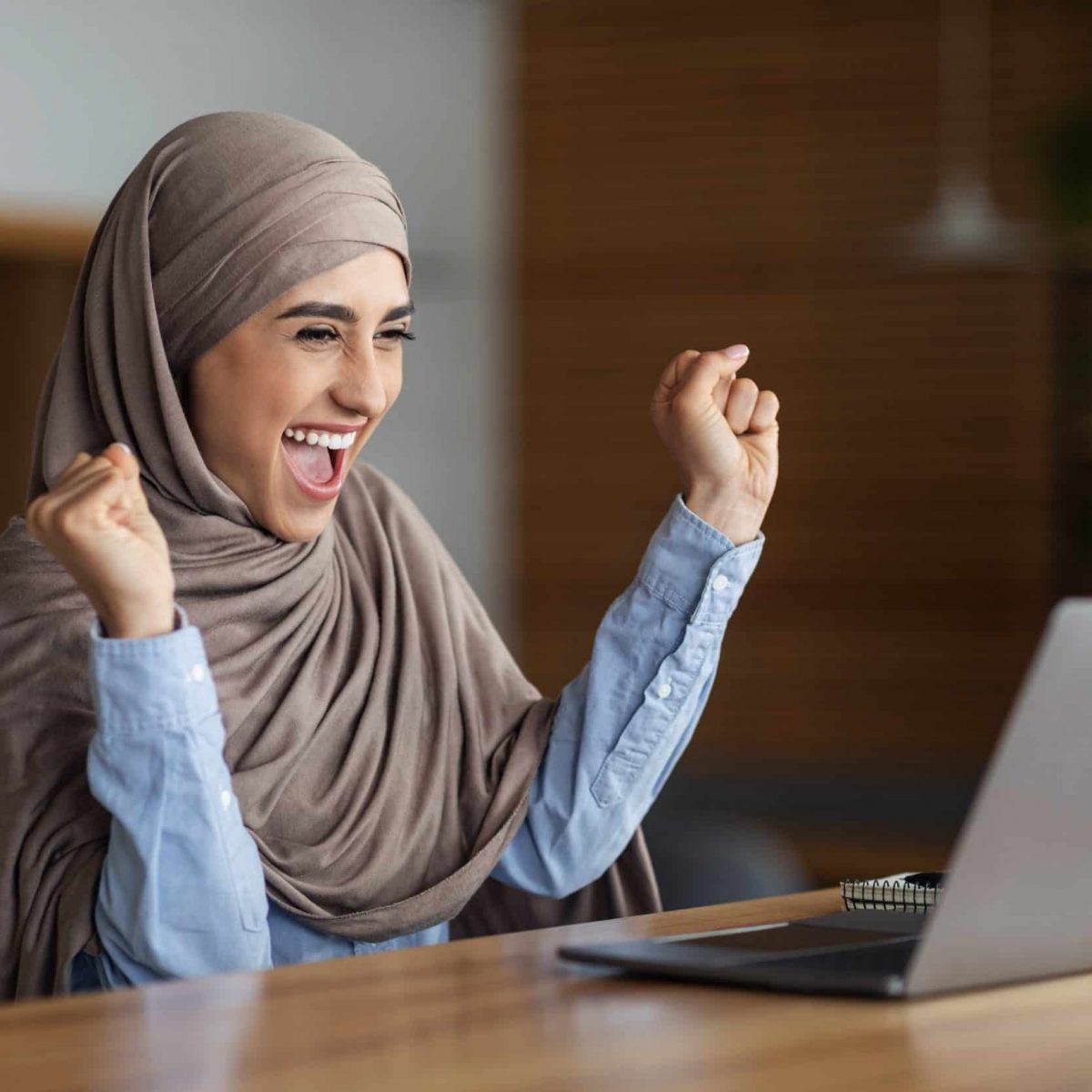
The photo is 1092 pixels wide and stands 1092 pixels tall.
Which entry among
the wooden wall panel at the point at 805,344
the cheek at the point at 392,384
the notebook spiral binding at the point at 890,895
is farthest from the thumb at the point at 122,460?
the wooden wall panel at the point at 805,344

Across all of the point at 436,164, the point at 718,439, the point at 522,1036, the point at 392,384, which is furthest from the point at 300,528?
the point at 436,164

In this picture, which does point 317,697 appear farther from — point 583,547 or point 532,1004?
point 583,547

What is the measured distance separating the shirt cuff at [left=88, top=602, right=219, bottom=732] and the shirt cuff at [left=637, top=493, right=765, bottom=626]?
0.47 metres

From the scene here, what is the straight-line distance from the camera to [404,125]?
568 cm

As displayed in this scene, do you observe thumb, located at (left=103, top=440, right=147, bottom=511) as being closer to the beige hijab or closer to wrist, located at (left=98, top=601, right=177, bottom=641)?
wrist, located at (left=98, top=601, right=177, bottom=641)

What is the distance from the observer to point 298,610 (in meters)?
1.74

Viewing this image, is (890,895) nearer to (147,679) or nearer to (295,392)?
(147,679)

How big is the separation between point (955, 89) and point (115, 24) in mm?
2356

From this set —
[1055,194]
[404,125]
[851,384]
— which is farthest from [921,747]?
[404,125]

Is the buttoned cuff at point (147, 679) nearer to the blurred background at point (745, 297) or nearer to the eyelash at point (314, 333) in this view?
the eyelash at point (314, 333)

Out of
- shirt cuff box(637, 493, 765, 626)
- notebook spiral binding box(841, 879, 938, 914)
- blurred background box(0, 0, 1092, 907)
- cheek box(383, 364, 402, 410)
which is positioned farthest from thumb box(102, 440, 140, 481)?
blurred background box(0, 0, 1092, 907)

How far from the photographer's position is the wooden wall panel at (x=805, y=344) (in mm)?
5230

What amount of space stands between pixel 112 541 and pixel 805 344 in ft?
14.1

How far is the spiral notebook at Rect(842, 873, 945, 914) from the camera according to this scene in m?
1.32
